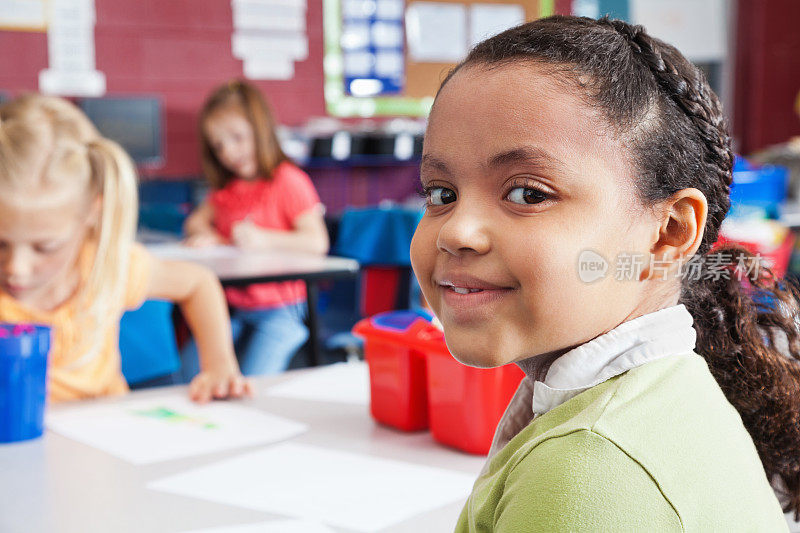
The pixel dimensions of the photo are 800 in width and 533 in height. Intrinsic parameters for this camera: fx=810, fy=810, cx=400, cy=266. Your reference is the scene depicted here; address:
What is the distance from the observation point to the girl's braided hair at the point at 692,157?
0.56 metres

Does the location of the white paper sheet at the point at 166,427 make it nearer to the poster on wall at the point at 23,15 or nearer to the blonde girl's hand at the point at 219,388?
the blonde girl's hand at the point at 219,388

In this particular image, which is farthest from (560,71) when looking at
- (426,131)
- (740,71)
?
(740,71)

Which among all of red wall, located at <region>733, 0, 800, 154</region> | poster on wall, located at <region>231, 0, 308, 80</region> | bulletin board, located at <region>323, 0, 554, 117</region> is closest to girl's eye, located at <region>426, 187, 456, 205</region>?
poster on wall, located at <region>231, 0, 308, 80</region>

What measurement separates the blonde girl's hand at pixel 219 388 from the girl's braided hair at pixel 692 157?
72 cm

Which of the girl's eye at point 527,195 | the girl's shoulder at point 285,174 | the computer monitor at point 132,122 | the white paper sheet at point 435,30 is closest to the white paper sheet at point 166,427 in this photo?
the girl's eye at point 527,195

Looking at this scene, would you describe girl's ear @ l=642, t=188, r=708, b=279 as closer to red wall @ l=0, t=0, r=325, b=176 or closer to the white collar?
the white collar

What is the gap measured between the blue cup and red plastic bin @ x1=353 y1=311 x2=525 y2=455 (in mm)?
416

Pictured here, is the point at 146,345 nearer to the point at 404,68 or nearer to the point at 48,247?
the point at 48,247

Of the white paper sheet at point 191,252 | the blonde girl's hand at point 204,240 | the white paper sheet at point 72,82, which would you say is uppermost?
the white paper sheet at point 72,82

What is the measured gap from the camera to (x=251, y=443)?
1.01 m

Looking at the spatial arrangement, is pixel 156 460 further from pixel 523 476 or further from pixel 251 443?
pixel 523 476

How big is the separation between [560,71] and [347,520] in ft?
1.54

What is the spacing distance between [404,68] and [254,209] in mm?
3076

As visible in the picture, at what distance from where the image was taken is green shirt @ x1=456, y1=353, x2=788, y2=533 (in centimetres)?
46
